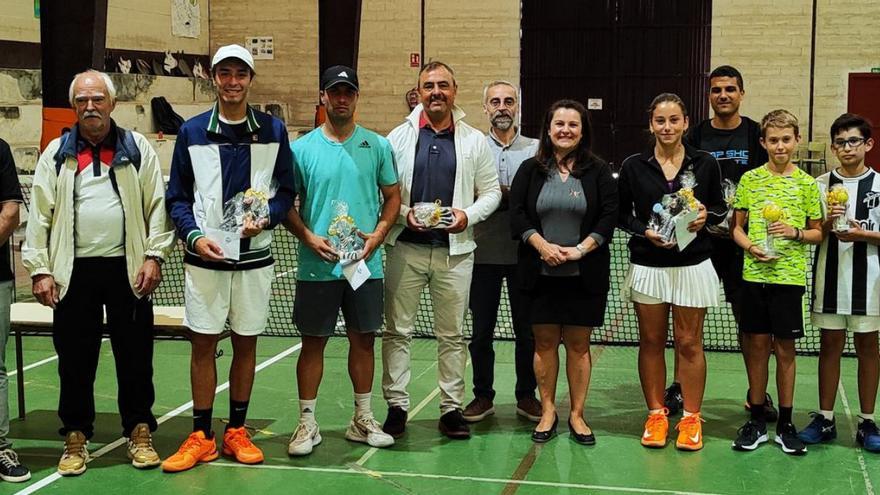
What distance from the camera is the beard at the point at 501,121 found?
5715mm

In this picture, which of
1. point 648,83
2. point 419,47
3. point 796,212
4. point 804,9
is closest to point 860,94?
point 804,9

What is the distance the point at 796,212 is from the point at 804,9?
566 inches

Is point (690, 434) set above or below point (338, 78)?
below

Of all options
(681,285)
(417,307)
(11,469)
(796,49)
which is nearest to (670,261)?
(681,285)

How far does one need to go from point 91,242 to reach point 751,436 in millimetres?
3610

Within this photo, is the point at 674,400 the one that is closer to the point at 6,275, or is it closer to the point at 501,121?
the point at 501,121

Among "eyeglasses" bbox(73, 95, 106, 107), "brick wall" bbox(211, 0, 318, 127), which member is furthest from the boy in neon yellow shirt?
"brick wall" bbox(211, 0, 318, 127)

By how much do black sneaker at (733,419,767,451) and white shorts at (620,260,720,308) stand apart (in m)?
0.74

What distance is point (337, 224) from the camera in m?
5.06

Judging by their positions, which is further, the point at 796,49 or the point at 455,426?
the point at 796,49

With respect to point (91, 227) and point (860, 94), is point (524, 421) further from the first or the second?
point (860, 94)

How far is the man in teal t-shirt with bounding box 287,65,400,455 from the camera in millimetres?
5066

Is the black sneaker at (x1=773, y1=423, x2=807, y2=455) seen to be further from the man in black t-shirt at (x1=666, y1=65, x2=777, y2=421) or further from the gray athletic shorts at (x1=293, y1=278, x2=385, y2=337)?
the gray athletic shorts at (x1=293, y1=278, x2=385, y2=337)

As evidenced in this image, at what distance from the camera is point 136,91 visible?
54.9 feet
